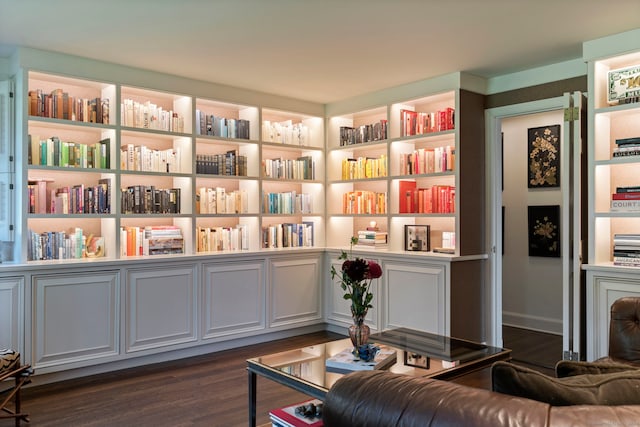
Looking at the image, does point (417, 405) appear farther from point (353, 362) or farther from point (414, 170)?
point (414, 170)

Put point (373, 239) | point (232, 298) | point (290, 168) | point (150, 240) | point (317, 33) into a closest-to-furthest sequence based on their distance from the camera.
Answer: point (317, 33)
point (150, 240)
point (232, 298)
point (373, 239)
point (290, 168)

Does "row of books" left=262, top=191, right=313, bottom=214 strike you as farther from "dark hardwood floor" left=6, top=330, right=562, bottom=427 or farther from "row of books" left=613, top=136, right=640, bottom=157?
"row of books" left=613, top=136, right=640, bottom=157

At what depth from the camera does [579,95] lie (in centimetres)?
392

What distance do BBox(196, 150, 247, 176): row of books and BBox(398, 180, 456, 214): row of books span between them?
67.9 inches

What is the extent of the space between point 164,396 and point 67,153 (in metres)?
2.22

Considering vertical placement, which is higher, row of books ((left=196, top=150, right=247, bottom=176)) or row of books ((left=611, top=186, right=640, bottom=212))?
row of books ((left=196, top=150, right=247, bottom=176))

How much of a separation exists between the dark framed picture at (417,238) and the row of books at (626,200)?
1787 millimetres

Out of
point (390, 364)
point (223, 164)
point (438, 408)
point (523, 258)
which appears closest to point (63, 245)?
point (223, 164)

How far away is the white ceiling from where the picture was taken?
10.5ft

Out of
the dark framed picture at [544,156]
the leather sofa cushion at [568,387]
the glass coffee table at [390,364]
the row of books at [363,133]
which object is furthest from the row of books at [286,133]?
the leather sofa cushion at [568,387]

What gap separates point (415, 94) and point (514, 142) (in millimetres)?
1728

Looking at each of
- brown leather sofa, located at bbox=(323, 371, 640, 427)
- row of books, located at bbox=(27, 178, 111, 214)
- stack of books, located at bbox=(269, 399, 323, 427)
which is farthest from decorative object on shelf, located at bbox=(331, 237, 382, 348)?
row of books, located at bbox=(27, 178, 111, 214)

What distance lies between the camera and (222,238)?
520 cm

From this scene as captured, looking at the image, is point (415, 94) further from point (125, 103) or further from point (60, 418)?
point (60, 418)
